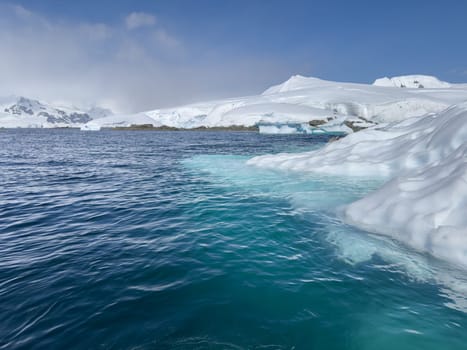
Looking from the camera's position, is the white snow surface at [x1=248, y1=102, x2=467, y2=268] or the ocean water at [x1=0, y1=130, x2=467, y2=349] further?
the white snow surface at [x1=248, y1=102, x2=467, y2=268]

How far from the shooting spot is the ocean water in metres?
3.38

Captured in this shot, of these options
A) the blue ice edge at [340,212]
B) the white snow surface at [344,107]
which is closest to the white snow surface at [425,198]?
the blue ice edge at [340,212]

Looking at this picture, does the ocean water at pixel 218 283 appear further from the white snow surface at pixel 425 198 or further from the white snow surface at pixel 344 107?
the white snow surface at pixel 344 107

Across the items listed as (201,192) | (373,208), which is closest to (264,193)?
(201,192)

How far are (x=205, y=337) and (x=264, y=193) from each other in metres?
7.94

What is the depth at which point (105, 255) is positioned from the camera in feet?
18.9

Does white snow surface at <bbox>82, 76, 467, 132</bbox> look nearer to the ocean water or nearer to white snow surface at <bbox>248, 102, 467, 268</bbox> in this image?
white snow surface at <bbox>248, 102, 467, 268</bbox>

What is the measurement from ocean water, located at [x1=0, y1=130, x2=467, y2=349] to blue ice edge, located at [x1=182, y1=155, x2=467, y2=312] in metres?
0.03

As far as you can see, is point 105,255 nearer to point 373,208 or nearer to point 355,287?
point 355,287

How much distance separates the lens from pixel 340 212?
7.96m

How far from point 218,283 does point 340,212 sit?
4901mm

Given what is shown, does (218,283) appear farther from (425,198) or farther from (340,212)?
(425,198)

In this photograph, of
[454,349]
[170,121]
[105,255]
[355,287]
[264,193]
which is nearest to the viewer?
[454,349]

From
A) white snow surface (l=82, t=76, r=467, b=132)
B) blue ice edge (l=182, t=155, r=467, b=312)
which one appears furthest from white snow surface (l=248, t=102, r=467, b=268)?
white snow surface (l=82, t=76, r=467, b=132)
